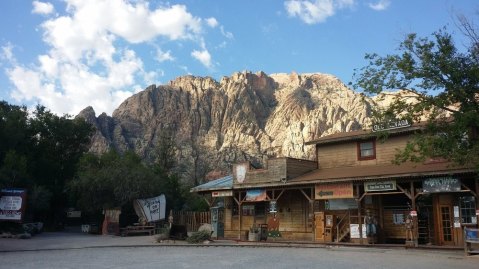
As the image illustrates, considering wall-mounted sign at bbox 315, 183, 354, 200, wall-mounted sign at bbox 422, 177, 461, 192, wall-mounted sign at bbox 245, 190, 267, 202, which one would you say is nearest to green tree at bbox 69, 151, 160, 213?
wall-mounted sign at bbox 245, 190, 267, 202

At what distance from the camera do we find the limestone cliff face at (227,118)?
4963 inches

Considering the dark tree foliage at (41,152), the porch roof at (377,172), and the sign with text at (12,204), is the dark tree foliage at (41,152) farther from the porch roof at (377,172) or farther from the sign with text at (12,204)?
the porch roof at (377,172)

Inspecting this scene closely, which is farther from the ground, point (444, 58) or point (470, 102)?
point (444, 58)

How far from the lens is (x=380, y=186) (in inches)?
873

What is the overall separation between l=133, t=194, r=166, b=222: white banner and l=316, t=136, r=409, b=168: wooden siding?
14681 mm

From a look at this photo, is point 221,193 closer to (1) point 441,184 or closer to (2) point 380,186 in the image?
(2) point 380,186

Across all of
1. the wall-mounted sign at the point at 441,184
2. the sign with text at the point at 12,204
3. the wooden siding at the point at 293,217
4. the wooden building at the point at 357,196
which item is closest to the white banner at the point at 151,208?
the wooden building at the point at 357,196

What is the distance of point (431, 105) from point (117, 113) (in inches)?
5099

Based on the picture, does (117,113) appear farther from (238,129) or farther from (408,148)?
(408,148)

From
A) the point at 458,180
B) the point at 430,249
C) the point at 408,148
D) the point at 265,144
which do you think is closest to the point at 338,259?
the point at 408,148

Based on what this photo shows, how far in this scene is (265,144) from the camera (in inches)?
5290

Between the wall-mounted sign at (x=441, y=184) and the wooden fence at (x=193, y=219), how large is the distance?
57.3 ft

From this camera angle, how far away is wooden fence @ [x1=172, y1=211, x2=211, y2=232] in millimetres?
34688

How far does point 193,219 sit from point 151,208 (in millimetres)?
3794
